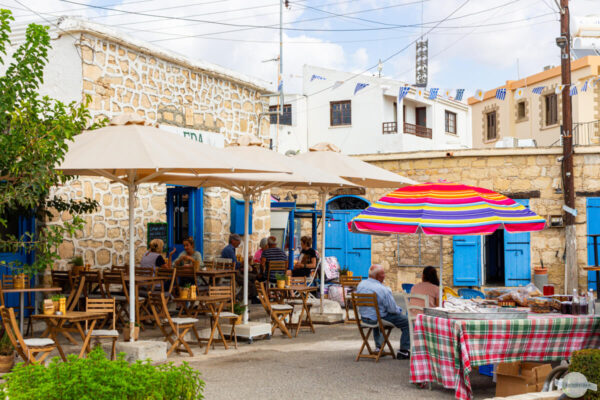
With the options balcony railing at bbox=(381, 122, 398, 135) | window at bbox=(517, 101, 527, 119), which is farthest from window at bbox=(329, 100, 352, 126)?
window at bbox=(517, 101, 527, 119)

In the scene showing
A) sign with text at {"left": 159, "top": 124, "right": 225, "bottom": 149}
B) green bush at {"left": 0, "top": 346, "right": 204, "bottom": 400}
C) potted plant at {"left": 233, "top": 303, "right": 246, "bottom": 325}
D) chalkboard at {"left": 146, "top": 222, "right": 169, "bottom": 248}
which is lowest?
potted plant at {"left": 233, "top": 303, "right": 246, "bottom": 325}

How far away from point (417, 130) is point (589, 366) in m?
27.2

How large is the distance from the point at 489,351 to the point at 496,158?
40.4 ft

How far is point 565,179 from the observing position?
55.2 feet

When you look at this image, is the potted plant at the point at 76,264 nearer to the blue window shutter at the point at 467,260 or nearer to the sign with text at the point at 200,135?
the sign with text at the point at 200,135

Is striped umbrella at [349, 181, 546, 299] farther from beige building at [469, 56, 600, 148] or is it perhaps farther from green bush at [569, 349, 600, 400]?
beige building at [469, 56, 600, 148]

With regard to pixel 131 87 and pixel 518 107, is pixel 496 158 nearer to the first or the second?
pixel 131 87

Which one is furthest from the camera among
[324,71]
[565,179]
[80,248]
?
[324,71]

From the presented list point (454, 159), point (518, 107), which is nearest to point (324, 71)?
point (518, 107)

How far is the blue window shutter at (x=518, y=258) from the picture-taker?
56.3 feet

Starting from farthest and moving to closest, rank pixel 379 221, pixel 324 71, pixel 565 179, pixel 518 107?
1. pixel 324 71
2. pixel 518 107
3. pixel 565 179
4. pixel 379 221

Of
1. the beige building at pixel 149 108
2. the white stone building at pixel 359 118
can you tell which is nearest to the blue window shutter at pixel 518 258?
the beige building at pixel 149 108

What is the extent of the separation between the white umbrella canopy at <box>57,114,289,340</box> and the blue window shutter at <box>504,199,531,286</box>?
11.1 meters

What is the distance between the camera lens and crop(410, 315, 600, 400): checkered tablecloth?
584 centimetres
